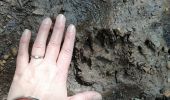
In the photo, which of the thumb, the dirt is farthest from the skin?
the dirt

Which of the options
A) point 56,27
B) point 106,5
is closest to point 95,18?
point 106,5

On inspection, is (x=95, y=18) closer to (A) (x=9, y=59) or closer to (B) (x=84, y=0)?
(B) (x=84, y=0)

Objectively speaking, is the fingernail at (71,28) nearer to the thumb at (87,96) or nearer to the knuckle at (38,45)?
the knuckle at (38,45)

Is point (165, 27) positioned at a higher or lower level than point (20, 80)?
higher

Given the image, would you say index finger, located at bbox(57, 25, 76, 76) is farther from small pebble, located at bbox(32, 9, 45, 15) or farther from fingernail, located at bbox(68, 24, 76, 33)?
small pebble, located at bbox(32, 9, 45, 15)

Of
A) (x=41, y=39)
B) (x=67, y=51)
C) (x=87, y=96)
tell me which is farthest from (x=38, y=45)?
(x=87, y=96)
